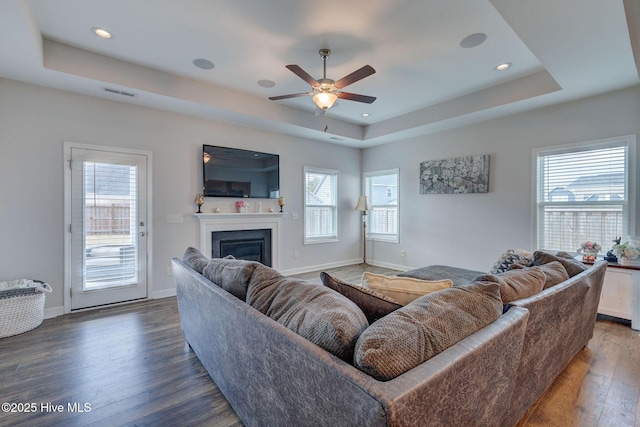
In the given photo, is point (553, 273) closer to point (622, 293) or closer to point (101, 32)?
point (622, 293)

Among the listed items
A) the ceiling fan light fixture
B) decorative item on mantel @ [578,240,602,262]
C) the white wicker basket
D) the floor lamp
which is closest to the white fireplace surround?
the white wicker basket

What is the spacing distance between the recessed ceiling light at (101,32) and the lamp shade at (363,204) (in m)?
4.76

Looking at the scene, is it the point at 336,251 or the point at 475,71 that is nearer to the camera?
the point at 475,71

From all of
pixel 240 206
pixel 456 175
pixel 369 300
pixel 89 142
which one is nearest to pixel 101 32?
pixel 89 142

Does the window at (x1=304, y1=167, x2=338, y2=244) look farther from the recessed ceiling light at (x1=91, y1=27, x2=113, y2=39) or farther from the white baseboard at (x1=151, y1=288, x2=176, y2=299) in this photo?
the recessed ceiling light at (x1=91, y1=27, x2=113, y2=39)

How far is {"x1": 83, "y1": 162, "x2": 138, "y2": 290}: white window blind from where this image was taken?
3.56m

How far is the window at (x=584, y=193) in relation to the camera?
11.2 ft

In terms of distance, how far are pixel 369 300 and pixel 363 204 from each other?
4.97 meters

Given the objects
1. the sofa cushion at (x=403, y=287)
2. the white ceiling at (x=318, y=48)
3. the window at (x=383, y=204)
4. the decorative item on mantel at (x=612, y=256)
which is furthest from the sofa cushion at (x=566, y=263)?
the window at (x=383, y=204)

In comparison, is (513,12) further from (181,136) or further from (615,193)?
(181,136)

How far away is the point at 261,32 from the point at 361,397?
304cm

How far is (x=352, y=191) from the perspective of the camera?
6.43m

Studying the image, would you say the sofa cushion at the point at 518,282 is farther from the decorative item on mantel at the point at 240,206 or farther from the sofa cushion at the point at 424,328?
the decorative item on mantel at the point at 240,206

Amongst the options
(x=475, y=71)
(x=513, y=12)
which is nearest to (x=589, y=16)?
(x=513, y=12)
